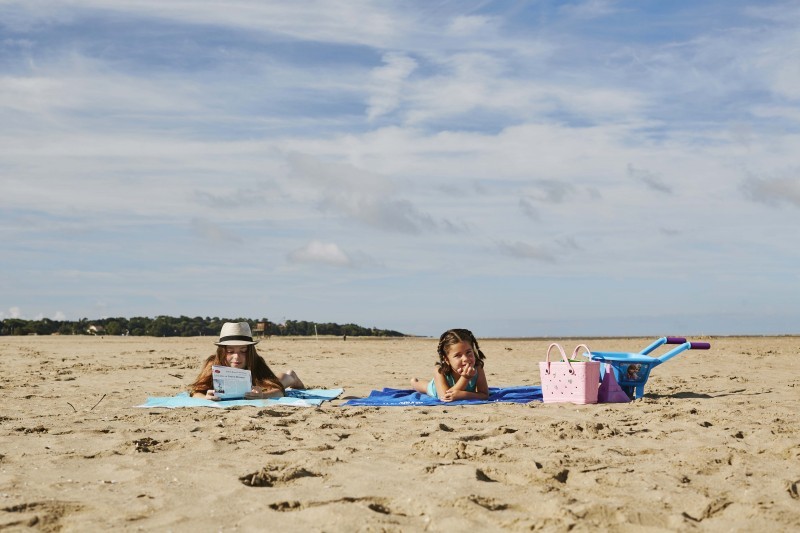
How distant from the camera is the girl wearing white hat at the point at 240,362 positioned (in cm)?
909

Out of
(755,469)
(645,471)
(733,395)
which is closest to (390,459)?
(645,471)

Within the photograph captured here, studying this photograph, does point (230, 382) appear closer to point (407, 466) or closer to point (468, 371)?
→ point (468, 371)

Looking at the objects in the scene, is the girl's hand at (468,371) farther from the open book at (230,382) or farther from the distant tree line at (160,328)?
the distant tree line at (160,328)

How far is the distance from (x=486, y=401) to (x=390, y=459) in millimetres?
3667

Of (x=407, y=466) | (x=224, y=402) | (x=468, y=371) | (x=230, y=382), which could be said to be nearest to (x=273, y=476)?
(x=407, y=466)

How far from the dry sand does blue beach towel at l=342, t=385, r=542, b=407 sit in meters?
0.42

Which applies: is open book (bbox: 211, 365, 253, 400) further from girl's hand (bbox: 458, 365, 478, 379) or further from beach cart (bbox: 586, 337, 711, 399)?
beach cart (bbox: 586, 337, 711, 399)

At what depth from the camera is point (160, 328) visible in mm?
29719

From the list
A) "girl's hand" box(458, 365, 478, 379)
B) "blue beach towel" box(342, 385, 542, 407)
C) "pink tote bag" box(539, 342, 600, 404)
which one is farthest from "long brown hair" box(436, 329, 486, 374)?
"pink tote bag" box(539, 342, 600, 404)

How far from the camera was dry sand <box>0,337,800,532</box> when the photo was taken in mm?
3957

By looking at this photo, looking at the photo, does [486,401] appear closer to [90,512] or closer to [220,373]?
[220,373]

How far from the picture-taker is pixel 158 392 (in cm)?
1036

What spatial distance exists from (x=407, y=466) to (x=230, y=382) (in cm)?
419

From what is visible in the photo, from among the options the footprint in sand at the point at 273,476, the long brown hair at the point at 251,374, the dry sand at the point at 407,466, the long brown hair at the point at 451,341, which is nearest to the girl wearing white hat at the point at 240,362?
the long brown hair at the point at 251,374
